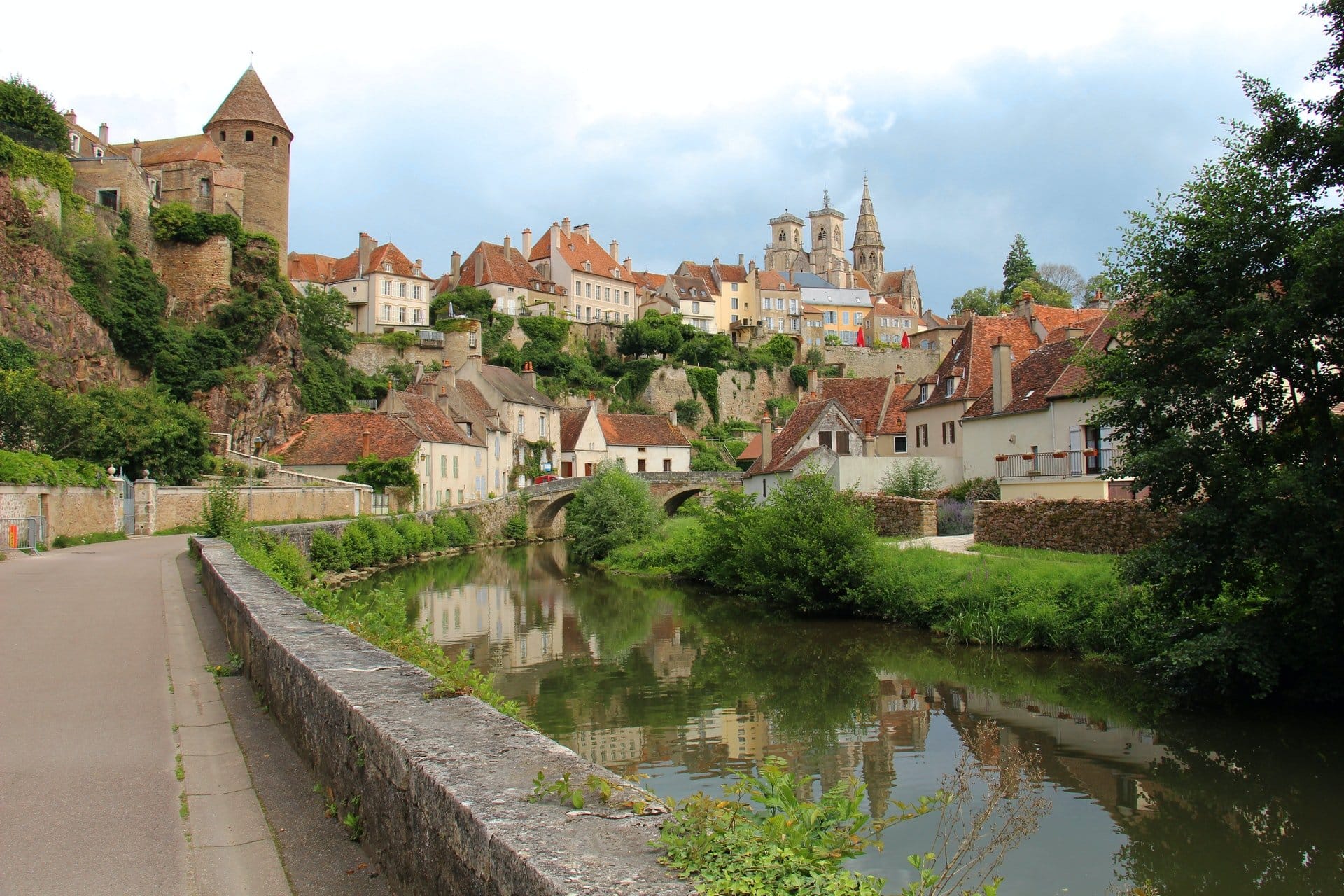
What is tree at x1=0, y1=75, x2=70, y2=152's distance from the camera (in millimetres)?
45031

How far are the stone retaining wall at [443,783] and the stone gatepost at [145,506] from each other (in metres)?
26.7

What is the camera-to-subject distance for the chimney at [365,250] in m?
71.8

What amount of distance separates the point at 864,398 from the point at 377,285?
41254 mm

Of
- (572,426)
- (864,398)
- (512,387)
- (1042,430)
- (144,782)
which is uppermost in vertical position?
(512,387)

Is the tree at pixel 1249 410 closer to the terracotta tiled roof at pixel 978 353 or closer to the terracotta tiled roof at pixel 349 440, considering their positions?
the terracotta tiled roof at pixel 978 353

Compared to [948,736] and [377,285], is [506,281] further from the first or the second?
[948,736]

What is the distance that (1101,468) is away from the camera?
85.0 ft

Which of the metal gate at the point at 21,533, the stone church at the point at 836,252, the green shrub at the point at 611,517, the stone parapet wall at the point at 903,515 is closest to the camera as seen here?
the metal gate at the point at 21,533

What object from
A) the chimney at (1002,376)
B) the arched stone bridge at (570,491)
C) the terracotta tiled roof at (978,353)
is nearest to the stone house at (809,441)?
the terracotta tiled roof at (978,353)

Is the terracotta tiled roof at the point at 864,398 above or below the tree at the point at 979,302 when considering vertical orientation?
below

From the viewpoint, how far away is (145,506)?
30453 mm

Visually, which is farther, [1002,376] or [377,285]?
[377,285]

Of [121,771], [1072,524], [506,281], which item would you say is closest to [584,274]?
[506,281]

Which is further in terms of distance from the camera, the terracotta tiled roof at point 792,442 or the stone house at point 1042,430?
the terracotta tiled roof at point 792,442
